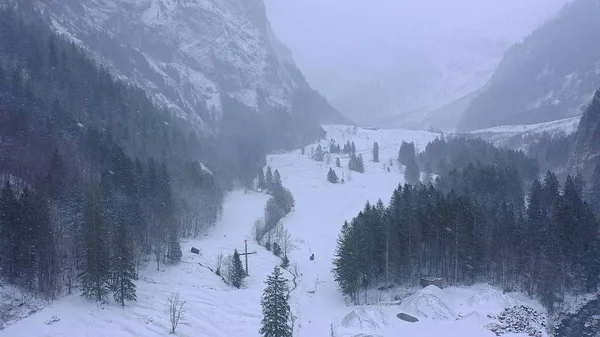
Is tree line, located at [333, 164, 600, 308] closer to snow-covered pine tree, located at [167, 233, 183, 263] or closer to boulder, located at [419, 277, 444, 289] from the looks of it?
boulder, located at [419, 277, 444, 289]

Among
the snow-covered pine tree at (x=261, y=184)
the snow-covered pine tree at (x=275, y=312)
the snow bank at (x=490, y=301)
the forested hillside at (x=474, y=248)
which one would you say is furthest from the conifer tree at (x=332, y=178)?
the snow-covered pine tree at (x=275, y=312)

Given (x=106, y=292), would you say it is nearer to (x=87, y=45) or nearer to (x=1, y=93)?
(x=1, y=93)

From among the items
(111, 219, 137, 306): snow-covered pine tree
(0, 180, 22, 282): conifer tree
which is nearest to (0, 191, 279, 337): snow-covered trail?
(111, 219, 137, 306): snow-covered pine tree

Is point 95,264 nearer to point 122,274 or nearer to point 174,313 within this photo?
point 122,274

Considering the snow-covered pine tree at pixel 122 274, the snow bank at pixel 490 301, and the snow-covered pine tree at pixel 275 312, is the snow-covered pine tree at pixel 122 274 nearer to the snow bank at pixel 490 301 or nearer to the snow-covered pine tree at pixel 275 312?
the snow-covered pine tree at pixel 275 312

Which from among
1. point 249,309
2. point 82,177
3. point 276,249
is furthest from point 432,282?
point 82,177

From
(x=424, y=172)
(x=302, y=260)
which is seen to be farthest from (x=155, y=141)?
(x=424, y=172)
